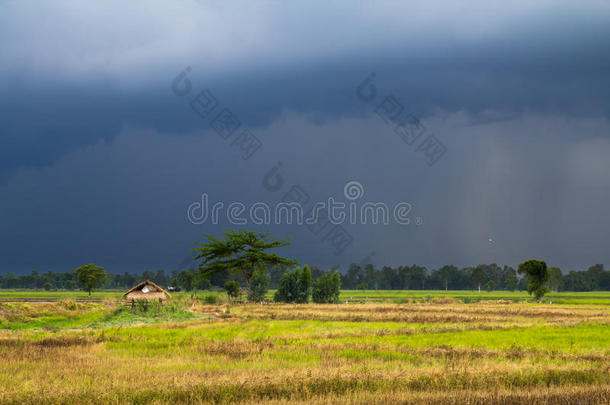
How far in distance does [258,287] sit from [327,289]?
804 centimetres

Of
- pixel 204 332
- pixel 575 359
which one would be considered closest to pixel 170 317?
pixel 204 332

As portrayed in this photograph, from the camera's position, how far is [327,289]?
57.2 metres

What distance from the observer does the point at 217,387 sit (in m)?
11.2

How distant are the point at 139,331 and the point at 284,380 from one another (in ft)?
49.5

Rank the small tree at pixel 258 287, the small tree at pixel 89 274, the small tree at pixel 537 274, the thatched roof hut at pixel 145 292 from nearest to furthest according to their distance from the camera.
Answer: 1. the thatched roof hut at pixel 145 292
2. the small tree at pixel 258 287
3. the small tree at pixel 537 274
4. the small tree at pixel 89 274

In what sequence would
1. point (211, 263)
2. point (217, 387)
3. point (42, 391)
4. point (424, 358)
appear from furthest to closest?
point (211, 263)
point (424, 358)
point (217, 387)
point (42, 391)

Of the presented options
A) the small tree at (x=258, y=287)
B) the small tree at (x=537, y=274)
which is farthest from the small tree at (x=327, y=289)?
the small tree at (x=537, y=274)

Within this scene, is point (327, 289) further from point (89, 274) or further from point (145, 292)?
point (89, 274)

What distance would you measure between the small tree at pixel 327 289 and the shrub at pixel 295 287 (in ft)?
6.86

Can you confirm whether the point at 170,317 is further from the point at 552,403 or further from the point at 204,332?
the point at 552,403

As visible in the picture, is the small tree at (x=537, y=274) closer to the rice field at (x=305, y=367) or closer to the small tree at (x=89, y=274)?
the rice field at (x=305, y=367)

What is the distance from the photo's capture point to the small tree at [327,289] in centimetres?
5725

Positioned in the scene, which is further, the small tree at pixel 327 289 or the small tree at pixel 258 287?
the small tree at pixel 327 289

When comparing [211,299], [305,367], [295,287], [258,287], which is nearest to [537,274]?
[295,287]
